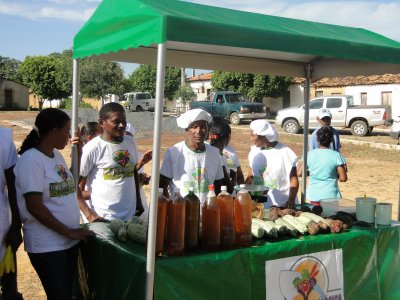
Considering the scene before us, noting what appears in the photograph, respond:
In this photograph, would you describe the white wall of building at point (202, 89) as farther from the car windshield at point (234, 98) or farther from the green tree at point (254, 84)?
the car windshield at point (234, 98)

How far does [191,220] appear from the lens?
279 centimetres

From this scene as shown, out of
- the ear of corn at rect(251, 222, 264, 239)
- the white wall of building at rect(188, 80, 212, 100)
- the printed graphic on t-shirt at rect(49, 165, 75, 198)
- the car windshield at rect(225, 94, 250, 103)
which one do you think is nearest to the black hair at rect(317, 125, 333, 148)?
the ear of corn at rect(251, 222, 264, 239)

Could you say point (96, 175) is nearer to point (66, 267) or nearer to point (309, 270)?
point (66, 267)

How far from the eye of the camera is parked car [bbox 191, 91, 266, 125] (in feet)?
81.7

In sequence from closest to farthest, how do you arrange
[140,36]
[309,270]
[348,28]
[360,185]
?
[140,36] < [309,270] < [348,28] < [360,185]

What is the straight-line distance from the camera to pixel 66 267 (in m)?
2.81

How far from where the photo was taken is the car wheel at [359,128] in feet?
64.5

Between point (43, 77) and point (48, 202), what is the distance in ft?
163

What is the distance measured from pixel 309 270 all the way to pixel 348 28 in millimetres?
2042

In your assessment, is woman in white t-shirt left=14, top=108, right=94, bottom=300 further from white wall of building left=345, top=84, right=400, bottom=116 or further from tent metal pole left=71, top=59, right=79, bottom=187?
white wall of building left=345, top=84, right=400, bottom=116

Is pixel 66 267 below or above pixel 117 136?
below

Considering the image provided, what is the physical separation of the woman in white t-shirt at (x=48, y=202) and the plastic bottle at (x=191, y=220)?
690 mm

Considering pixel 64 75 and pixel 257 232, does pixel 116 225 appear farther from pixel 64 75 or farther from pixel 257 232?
pixel 64 75

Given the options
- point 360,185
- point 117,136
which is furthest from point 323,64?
point 360,185
